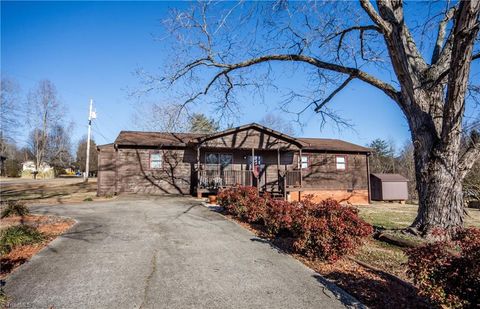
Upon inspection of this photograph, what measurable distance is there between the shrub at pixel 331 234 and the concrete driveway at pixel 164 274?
1.72ft

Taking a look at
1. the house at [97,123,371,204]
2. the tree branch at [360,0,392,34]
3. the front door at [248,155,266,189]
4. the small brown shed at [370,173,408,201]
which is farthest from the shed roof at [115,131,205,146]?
the small brown shed at [370,173,408,201]

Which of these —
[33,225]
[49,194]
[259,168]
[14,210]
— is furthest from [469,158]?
[49,194]

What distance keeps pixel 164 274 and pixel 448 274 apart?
403 cm

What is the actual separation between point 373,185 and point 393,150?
37.3 m

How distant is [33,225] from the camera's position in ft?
27.5

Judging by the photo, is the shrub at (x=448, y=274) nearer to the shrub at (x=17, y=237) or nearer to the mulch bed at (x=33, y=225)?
the mulch bed at (x=33, y=225)

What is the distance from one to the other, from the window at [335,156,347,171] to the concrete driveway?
15.6 m

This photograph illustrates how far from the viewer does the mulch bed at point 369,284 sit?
3.97 m

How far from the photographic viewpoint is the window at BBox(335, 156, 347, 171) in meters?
21.9

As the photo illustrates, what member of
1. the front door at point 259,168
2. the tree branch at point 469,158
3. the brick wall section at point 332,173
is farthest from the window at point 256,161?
the tree branch at point 469,158

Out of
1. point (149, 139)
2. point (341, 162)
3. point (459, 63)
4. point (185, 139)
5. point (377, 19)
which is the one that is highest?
point (377, 19)

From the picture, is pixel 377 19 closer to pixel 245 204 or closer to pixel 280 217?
pixel 280 217

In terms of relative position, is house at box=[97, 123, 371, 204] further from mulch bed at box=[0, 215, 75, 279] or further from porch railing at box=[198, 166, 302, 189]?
mulch bed at box=[0, 215, 75, 279]

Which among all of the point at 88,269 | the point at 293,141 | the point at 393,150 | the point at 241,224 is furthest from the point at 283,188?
the point at 393,150
